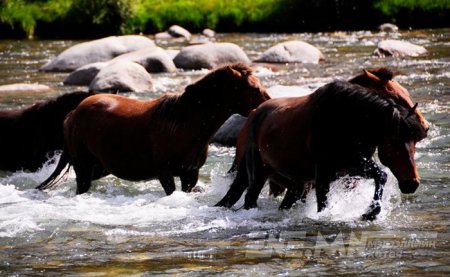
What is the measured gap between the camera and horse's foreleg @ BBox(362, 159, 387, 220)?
24.4ft

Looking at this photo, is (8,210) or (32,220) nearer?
(32,220)

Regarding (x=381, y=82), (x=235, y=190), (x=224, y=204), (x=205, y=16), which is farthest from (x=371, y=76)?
(x=205, y=16)

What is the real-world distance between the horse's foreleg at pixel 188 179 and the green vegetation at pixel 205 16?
993 inches

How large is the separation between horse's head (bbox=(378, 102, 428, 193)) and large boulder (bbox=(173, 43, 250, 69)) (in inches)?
585

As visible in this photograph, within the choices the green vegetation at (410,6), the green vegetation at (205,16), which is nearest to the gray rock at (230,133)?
the green vegetation at (410,6)

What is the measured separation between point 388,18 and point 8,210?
26695 millimetres

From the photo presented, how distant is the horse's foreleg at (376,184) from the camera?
7.44 meters

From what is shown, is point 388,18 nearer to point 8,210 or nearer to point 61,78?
point 61,78

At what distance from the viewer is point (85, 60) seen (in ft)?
75.2

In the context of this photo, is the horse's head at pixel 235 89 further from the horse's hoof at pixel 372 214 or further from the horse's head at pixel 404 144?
the horse's head at pixel 404 144

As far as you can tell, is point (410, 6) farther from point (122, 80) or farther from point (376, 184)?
point (376, 184)


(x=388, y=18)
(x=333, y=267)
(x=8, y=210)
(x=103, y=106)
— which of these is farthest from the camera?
(x=388, y=18)

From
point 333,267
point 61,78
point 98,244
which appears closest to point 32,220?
point 98,244

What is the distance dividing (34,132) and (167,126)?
9.31 ft
